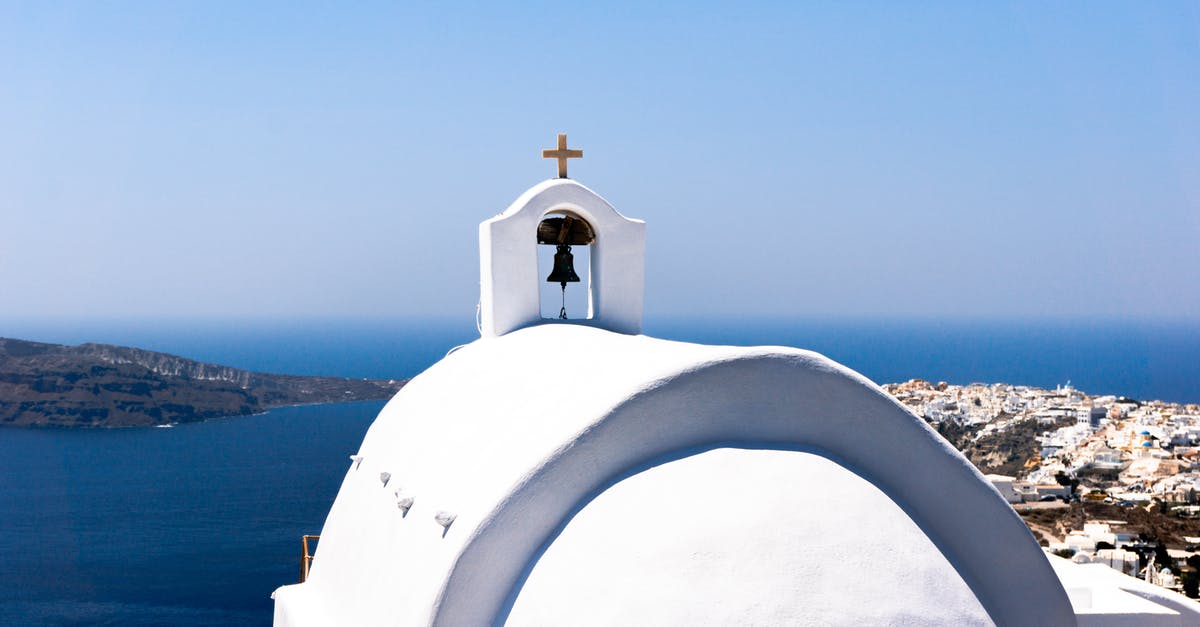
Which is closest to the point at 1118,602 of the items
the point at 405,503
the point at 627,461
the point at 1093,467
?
the point at 627,461

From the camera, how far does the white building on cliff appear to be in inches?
170

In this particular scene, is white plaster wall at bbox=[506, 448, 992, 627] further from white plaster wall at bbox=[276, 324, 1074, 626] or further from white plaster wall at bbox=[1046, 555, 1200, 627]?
white plaster wall at bbox=[1046, 555, 1200, 627]

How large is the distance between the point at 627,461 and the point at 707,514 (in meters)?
0.45

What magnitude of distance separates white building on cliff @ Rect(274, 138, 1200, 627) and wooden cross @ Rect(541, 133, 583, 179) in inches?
118

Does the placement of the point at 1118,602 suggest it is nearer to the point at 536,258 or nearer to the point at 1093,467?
the point at 536,258

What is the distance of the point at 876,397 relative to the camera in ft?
16.3

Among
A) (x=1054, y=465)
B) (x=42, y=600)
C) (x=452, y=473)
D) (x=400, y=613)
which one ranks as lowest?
(x=42, y=600)

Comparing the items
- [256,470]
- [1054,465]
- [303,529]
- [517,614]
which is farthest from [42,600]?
[517,614]

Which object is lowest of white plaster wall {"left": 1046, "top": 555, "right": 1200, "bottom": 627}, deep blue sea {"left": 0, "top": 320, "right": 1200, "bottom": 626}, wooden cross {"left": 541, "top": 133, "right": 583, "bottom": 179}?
deep blue sea {"left": 0, "top": 320, "right": 1200, "bottom": 626}

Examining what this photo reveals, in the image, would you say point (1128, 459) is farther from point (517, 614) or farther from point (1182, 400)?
point (1182, 400)

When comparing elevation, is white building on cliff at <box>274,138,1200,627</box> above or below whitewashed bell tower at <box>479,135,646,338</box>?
below

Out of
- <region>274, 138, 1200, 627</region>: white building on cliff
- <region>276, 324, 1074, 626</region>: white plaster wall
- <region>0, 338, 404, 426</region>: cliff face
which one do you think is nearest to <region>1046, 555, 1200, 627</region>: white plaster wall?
<region>276, 324, 1074, 626</region>: white plaster wall

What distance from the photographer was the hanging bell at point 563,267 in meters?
8.84

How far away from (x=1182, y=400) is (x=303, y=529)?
126 metres
